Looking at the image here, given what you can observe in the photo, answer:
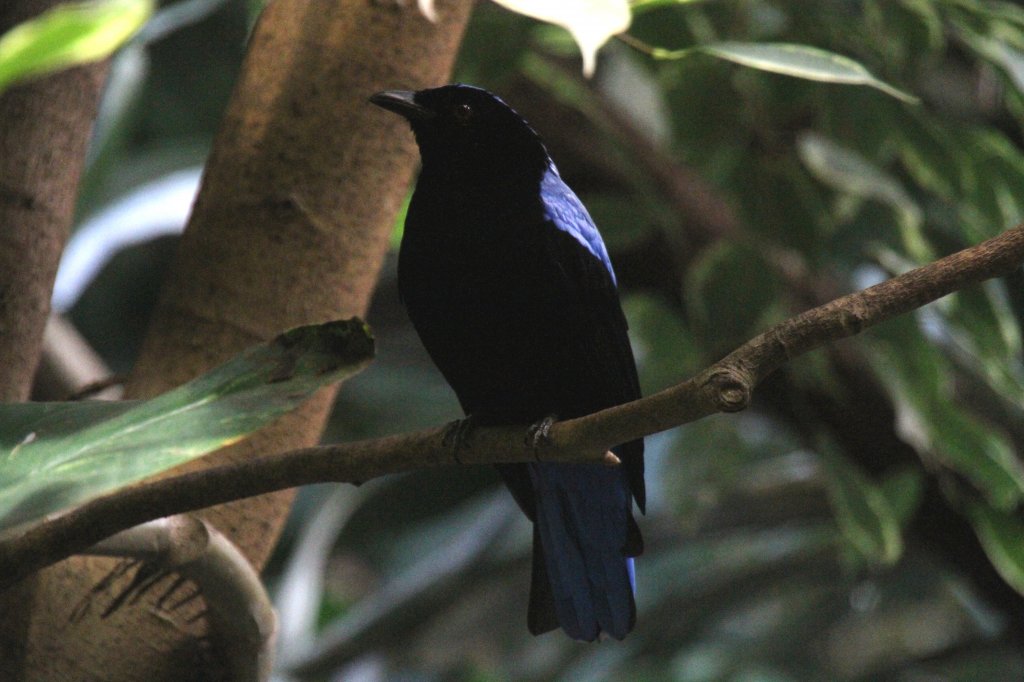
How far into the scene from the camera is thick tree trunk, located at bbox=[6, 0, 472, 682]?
1727mm

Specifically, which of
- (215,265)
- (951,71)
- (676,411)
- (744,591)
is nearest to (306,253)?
(215,265)

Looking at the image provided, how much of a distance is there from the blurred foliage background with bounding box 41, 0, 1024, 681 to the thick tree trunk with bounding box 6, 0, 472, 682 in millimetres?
443

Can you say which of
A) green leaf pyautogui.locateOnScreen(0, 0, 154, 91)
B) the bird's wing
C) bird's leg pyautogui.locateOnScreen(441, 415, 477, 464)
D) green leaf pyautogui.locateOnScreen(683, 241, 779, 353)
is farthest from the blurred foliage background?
green leaf pyautogui.locateOnScreen(0, 0, 154, 91)

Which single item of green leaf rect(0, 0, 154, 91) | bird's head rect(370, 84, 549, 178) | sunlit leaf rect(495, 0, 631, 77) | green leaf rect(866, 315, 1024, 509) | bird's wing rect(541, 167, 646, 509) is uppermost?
green leaf rect(0, 0, 154, 91)

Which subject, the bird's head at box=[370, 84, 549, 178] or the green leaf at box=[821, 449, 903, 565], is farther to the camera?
the green leaf at box=[821, 449, 903, 565]

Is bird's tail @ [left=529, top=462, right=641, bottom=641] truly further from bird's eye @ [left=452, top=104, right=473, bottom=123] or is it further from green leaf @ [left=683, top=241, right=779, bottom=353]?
bird's eye @ [left=452, top=104, right=473, bottom=123]

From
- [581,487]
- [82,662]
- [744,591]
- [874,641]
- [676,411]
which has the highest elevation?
[676,411]

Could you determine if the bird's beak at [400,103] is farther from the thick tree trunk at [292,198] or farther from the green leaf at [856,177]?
the green leaf at [856,177]

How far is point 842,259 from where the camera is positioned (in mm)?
2438

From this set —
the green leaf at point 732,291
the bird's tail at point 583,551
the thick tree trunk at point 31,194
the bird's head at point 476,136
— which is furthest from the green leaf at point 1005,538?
the thick tree trunk at point 31,194

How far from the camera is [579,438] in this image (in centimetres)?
120

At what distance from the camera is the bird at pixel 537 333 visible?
75.1 inches

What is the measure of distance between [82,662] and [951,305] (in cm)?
155

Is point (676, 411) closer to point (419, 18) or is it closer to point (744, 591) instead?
point (419, 18)
